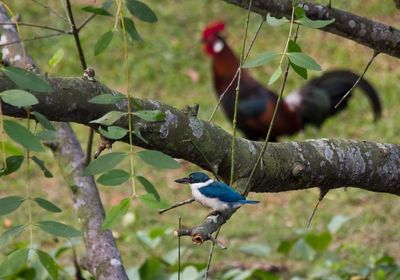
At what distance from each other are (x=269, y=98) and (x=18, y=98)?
19.0ft

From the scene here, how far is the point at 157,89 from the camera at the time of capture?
325 inches

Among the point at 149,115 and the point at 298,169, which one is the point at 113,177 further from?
the point at 298,169

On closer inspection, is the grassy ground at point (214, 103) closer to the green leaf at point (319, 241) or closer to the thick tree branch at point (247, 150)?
the green leaf at point (319, 241)

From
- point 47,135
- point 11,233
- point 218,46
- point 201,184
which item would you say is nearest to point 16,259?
point 11,233

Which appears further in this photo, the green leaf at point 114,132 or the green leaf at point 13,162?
the green leaf at point 13,162

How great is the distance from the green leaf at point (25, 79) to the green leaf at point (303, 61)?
464 millimetres

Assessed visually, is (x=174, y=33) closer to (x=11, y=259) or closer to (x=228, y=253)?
(x=228, y=253)

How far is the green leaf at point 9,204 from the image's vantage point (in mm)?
1761

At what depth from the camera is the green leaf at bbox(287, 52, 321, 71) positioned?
1.79 metres

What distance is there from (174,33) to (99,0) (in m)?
1.91

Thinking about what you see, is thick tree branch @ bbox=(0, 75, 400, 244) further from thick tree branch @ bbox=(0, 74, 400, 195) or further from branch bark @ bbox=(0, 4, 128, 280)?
branch bark @ bbox=(0, 4, 128, 280)

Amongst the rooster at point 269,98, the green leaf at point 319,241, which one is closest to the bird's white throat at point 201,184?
the green leaf at point 319,241

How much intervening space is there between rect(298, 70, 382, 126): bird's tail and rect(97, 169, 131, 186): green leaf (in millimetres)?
5991

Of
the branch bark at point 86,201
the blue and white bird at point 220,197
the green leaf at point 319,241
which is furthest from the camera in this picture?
the green leaf at point 319,241
